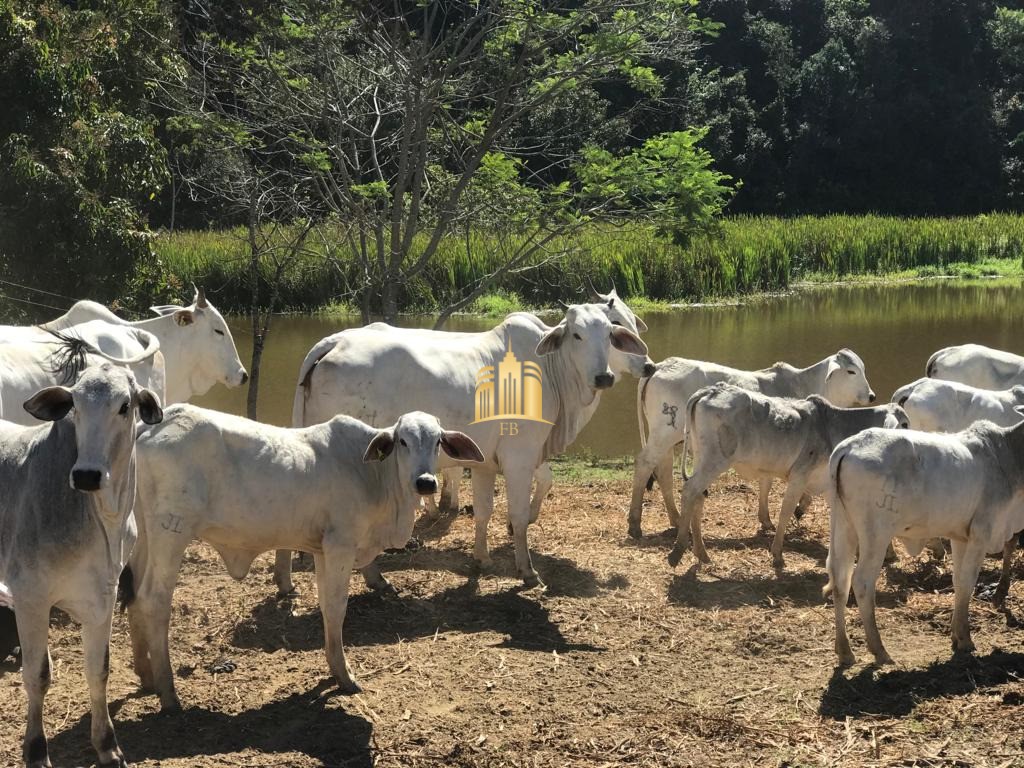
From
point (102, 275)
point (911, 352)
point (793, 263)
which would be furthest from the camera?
point (793, 263)

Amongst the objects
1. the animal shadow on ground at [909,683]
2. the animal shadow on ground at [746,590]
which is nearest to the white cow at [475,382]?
the animal shadow on ground at [746,590]

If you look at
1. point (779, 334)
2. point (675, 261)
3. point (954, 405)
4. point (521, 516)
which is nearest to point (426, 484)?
point (521, 516)

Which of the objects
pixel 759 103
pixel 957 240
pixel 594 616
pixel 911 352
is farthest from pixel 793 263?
pixel 594 616

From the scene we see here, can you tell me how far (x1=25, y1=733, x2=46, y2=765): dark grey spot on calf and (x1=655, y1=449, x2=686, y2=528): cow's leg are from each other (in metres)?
5.82

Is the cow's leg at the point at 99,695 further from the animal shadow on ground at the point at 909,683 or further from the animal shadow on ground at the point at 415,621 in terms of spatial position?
the animal shadow on ground at the point at 909,683

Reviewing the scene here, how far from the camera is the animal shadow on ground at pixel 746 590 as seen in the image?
26.8 feet

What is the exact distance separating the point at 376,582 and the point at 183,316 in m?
3.32

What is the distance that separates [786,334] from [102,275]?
1324cm

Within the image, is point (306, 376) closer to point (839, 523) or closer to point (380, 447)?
point (380, 447)

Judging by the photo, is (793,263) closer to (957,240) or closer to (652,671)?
(957,240)

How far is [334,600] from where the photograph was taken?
629 centimetres

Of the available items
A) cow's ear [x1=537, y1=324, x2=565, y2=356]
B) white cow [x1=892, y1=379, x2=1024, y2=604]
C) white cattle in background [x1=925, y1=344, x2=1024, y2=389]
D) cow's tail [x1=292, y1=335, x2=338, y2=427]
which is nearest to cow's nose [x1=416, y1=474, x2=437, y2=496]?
cow's tail [x1=292, y1=335, x2=338, y2=427]

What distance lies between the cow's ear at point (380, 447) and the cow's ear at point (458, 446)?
0.27 meters

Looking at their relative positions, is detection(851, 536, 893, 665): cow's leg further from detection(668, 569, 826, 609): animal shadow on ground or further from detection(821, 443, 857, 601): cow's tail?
detection(668, 569, 826, 609): animal shadow on ground
